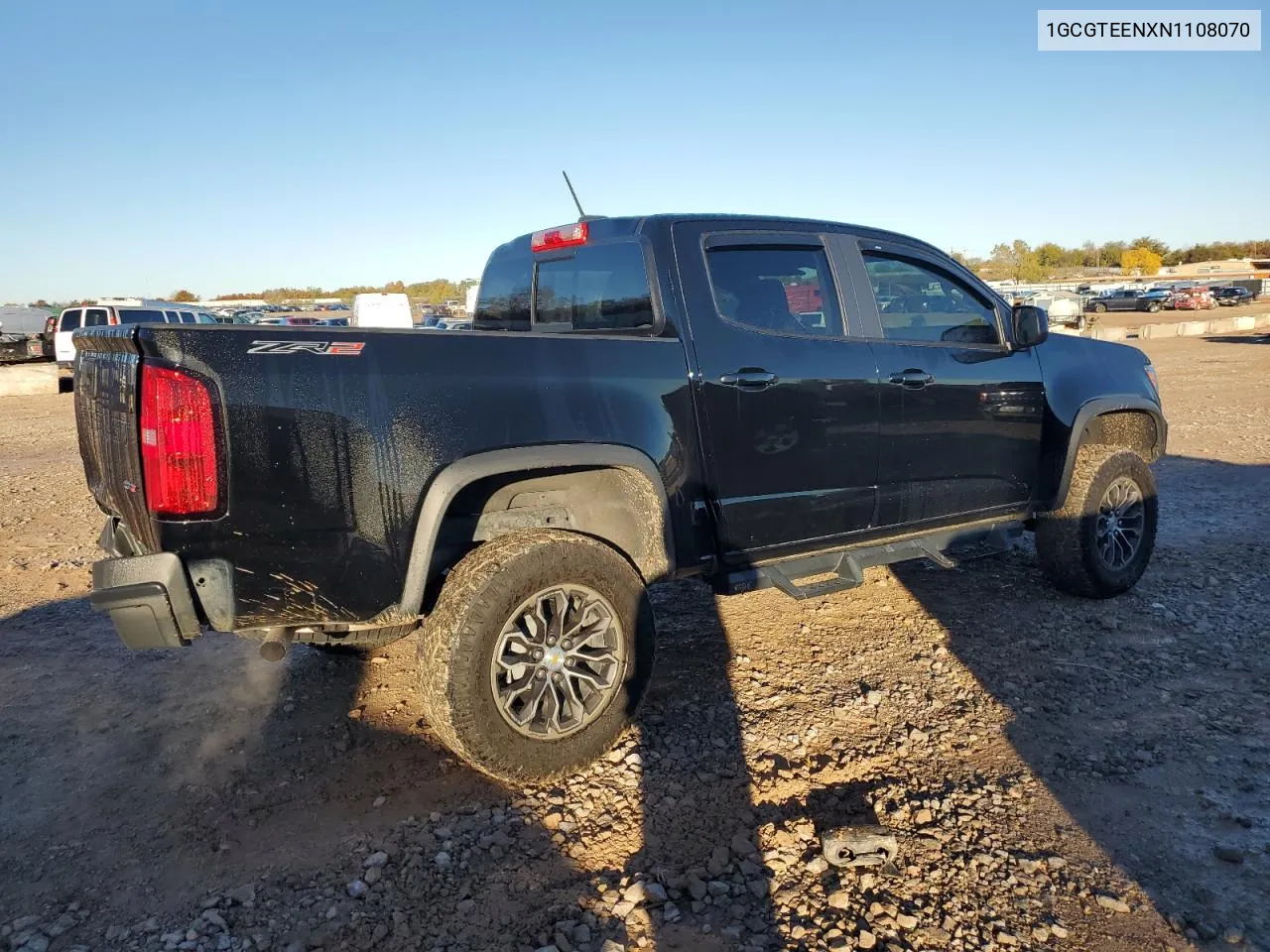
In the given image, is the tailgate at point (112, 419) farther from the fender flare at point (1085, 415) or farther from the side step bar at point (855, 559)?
the fender flare at point (1085, 415)

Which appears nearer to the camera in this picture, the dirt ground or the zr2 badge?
the dirt ground

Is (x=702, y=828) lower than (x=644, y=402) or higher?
lower

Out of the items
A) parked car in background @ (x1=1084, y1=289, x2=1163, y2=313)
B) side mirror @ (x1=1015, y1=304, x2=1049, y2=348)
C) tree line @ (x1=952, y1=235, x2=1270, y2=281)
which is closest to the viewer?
side mirror @ (x1=1015, y1=304, x2=1049, y2=348)

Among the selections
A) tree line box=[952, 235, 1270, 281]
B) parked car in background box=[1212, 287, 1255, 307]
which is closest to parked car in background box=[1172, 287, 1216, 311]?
parked car in background box=[1212, 287, 1255, 307]

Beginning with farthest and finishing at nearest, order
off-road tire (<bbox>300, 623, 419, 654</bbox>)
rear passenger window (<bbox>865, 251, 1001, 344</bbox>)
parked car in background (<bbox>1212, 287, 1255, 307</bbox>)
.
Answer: parked car in background (<bbox>1212, 287, 1255, 307</bbox>), rear passenger window (<bbox>865, 251, 1001, 344</bbox>), off-road tire (<bbox>300, 623, 419, 654</bbox>)

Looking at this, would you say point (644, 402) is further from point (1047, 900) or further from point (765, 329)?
point (1047, 900)

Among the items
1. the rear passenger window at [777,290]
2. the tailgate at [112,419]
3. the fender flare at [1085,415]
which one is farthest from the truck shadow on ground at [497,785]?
the rear passenger window at [777,290]

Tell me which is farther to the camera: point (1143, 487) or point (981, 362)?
point (1143, 487)

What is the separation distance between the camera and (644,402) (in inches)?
128

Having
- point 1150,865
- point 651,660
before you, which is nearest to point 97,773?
point 651,660

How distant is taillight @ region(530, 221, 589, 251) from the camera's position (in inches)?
152

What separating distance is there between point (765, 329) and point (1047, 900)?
2252 millimetres

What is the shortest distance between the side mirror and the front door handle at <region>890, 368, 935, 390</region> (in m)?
0.67

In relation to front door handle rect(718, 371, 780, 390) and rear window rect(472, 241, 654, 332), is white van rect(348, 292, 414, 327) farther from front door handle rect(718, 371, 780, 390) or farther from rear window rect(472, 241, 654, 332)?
front door handle rect(718, 371, 780, 390)
